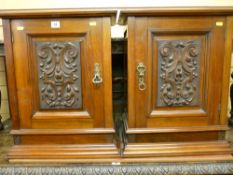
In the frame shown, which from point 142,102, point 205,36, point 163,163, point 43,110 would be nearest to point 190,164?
point 163,163

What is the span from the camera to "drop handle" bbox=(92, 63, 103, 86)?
0.94 meters

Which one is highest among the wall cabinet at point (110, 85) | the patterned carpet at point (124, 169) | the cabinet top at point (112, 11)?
the cabinet top at point (112, 11)

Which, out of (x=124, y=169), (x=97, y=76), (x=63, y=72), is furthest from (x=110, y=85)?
(x=124, y=169)

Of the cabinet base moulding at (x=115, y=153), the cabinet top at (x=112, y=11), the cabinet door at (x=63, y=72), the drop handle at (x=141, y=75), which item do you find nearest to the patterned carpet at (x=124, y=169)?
the cabinet base moulding at (x=115, y=153)

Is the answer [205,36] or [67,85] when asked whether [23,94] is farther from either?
[205,36]

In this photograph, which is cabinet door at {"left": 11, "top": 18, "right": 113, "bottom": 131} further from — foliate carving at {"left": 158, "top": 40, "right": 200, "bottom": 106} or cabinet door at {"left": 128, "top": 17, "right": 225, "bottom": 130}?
foliate carving at {"left": 158, "top": 40, "right": 200, "bottom": 106}

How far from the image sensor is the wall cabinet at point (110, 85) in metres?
0.90

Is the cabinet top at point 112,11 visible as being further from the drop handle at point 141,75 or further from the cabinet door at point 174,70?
the drop handle at point 141,75

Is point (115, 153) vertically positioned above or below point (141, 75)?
below

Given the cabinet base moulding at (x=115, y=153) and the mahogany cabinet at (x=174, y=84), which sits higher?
the mahogany cabinet at (x=174, y=84)

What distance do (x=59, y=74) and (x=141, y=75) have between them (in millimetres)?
327

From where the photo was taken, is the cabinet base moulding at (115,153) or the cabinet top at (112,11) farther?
the cabinet base moulding at (115,153)

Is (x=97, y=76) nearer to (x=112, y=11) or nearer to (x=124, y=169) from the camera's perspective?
(x=112, y=11)

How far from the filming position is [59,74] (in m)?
0.94
